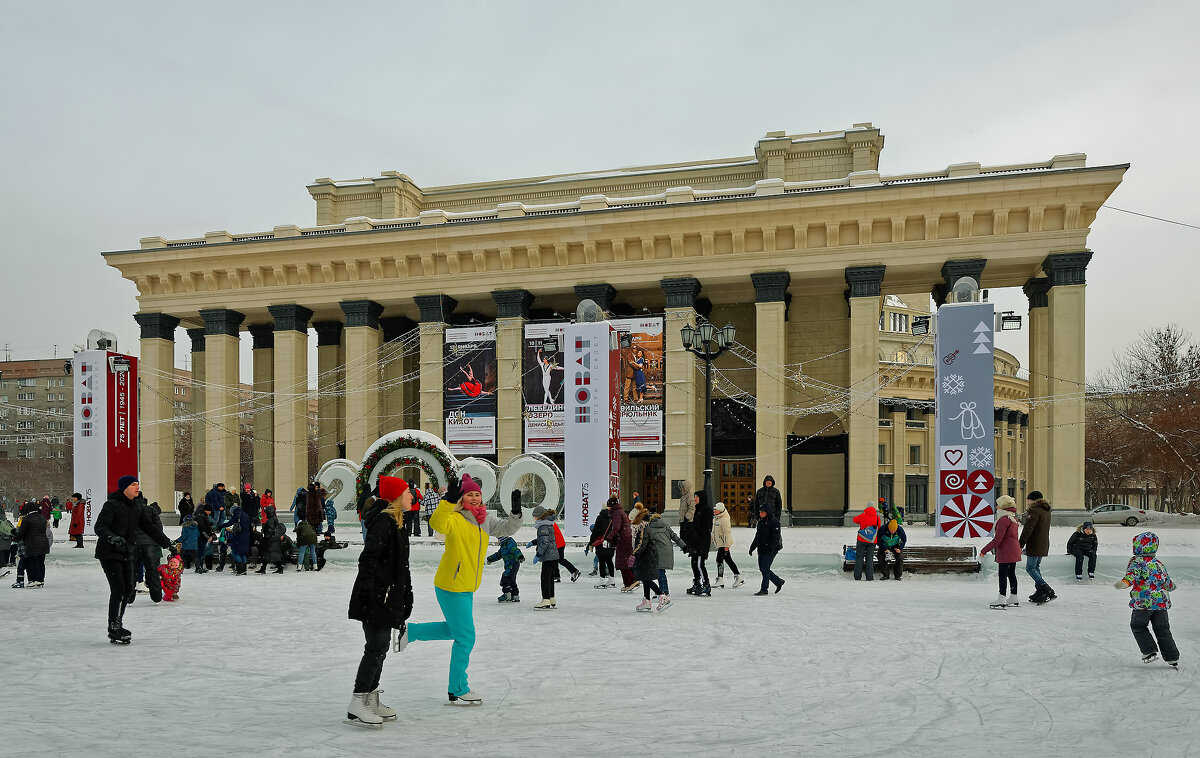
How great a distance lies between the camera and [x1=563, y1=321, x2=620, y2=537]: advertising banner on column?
2267 centimetres

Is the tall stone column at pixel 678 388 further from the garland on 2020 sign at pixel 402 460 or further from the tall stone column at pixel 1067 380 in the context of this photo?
the tall stone column at pixel 1067 380

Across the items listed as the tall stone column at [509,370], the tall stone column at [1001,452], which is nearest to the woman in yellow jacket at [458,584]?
the tall stone column at [509,370]

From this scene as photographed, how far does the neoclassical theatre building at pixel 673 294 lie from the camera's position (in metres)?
30.2

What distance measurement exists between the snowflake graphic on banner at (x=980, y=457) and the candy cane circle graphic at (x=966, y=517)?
0.65 metres

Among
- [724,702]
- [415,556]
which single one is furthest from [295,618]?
[415,556]

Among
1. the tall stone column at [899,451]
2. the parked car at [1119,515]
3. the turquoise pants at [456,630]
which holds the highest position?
the turquoise pants at [456,630]

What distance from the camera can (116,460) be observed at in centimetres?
2581

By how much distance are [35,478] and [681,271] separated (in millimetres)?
67725

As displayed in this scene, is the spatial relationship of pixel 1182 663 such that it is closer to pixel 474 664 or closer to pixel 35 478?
pixel 474 664

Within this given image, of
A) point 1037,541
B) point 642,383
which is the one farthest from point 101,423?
point 1037,541

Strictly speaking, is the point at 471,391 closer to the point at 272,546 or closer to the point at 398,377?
the point at 398,377

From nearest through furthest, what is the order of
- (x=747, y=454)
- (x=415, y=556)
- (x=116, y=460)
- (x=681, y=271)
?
1. (x=415, y=556)
2. (x=116, y=460)
3. (x=681, y=271)
4. (x=747, y=454)

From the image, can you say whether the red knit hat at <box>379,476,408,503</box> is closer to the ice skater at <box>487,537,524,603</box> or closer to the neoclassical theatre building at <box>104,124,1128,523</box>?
the ice skater at <box>487,537,524,603</box>

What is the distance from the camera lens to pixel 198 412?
39.9 meters
